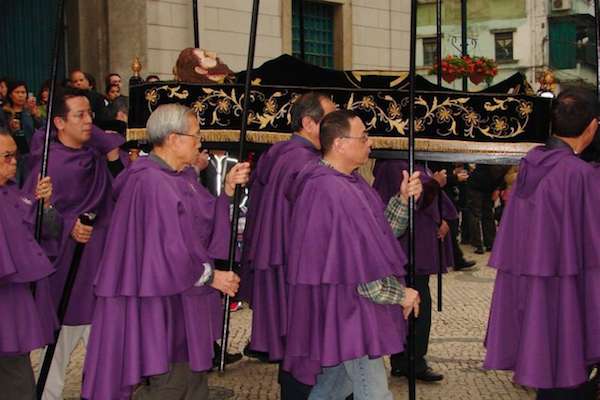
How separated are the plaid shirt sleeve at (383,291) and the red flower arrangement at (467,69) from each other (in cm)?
332

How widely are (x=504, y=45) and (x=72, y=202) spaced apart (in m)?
31.5

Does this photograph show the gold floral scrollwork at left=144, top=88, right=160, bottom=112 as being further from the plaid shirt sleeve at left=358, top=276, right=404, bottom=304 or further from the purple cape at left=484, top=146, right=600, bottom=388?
the purple cape at left=484, top=146, right=600, bottom=388

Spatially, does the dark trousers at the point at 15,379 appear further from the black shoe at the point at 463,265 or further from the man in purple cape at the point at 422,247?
the black shoe at the point at 463,265

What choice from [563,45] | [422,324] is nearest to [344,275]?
[422,324]

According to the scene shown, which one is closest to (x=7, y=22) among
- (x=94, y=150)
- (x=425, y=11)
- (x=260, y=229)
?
(x=94, y=150)

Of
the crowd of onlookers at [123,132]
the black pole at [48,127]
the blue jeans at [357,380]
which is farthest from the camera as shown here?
the crowd of onlookers at [123,132]

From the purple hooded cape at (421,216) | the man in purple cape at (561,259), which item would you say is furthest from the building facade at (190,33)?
the man in purple cape at (561,259)

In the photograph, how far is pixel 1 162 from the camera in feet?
14.8

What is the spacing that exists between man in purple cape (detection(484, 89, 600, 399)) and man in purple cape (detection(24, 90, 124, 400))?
2.48 metres

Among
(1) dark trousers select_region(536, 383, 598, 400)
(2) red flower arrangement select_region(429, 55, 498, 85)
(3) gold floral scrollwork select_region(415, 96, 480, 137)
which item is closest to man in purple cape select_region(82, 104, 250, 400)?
(1) dark trousers select_region(536, 383, 598, 400)

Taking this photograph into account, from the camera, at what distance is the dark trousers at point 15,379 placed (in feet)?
14.4

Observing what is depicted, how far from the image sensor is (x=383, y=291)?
4.16 meters

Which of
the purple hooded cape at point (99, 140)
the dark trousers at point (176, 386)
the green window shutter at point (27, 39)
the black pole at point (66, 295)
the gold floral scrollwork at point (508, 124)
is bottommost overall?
the dark trousers at point (176, 386)

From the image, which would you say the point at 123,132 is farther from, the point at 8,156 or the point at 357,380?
the point at 357,380
